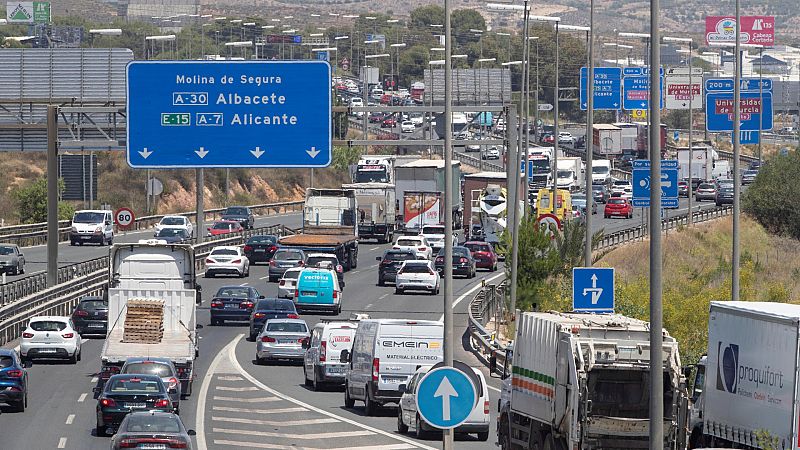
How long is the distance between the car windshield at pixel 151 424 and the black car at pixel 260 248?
48316 mm

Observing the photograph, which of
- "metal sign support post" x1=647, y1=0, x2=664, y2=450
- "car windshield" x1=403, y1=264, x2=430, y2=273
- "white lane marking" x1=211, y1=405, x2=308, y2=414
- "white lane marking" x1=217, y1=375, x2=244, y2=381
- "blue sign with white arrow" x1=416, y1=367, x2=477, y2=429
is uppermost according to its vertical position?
"metal sign support post" x1=647, y1=0, x2=664, y2=450

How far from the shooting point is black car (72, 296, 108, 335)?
49.0 m

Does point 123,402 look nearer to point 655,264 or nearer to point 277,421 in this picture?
point 277,421

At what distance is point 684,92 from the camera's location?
105312mm

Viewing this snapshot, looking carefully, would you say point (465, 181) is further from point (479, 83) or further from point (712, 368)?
point (712, 368)

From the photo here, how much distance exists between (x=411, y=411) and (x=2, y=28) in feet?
553

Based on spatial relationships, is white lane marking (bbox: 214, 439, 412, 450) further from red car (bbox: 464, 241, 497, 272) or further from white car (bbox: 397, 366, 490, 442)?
red car (bbox: 464, 241, 497, 272)

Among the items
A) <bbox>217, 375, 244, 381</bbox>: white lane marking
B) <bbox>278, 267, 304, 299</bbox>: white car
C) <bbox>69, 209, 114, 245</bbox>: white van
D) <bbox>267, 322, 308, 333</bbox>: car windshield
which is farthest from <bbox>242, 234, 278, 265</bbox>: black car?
<bbox>217, 375, 244, 381</bbox>: white lane marking

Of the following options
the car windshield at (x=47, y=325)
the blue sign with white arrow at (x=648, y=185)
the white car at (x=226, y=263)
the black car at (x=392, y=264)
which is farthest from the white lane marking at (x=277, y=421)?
the white car at (x=226, y=263)

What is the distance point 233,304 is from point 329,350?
15040 millimetres

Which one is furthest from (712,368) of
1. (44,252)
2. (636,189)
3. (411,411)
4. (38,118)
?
(44,252)

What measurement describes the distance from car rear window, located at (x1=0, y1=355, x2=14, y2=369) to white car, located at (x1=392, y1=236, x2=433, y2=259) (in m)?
35.1

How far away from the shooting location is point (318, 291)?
2168 inches

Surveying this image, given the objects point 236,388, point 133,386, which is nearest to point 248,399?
point 236,388
